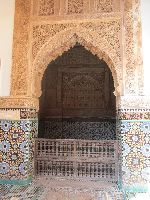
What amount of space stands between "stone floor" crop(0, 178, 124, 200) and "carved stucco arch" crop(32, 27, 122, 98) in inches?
58.1

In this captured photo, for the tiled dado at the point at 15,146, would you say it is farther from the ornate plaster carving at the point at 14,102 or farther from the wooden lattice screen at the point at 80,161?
the wooden lattice screen at the point at 80,161

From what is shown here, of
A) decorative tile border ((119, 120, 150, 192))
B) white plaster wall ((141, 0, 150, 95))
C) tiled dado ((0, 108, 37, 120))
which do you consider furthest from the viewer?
tiled dado ((0, 108, 37, 120))

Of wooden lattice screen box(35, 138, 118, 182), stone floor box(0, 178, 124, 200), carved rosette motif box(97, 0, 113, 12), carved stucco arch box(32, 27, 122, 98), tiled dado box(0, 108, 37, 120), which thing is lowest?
stone floor box(0, 178, 124, 200)

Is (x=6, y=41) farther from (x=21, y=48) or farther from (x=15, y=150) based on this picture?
(x=15, y=150)

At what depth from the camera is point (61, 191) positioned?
4.05 m

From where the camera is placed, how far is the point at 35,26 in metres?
4.55

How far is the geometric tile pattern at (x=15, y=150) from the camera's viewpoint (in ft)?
14.3

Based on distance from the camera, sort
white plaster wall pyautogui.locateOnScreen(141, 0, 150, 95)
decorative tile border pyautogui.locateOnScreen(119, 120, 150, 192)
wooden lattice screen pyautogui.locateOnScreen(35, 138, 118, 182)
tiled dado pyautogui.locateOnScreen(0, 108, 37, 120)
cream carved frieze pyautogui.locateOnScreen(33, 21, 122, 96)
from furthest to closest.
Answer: wooden lattice screen pyautogui.locateOnScreen(35, 138, 118, 182)
tiled dado pyautogui.locateOnScreen(0, 108, 37, 120)
cream carved frieze pyautogui.locateOnScreen(33, 21, 122, 96)
white plaster wall pyautogui.locateOnScreen(141, 0, 150, 95)
decorative tile border pyautogui.locateOnScreen(119, 120, 150, 192)

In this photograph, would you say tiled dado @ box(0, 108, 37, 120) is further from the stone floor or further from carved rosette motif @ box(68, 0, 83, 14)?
carved rosette motif @ box(68, 0, 83, 14)

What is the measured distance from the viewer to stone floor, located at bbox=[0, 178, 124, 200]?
3.76m

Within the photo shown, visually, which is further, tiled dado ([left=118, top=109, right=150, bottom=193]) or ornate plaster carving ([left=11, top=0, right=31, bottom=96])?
ornate plaster carving ([left=11, top=0, right=31, bottom=96])

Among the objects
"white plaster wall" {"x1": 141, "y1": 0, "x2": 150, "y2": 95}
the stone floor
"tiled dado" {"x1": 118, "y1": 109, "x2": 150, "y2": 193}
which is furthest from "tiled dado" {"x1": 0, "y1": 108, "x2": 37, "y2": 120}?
"white plaster wall" {"x1": 141, "y1": 0, "x2": 150, "y2": 95}

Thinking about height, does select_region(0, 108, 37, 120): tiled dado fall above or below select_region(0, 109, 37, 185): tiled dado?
above

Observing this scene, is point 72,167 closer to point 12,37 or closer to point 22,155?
point 22,155
